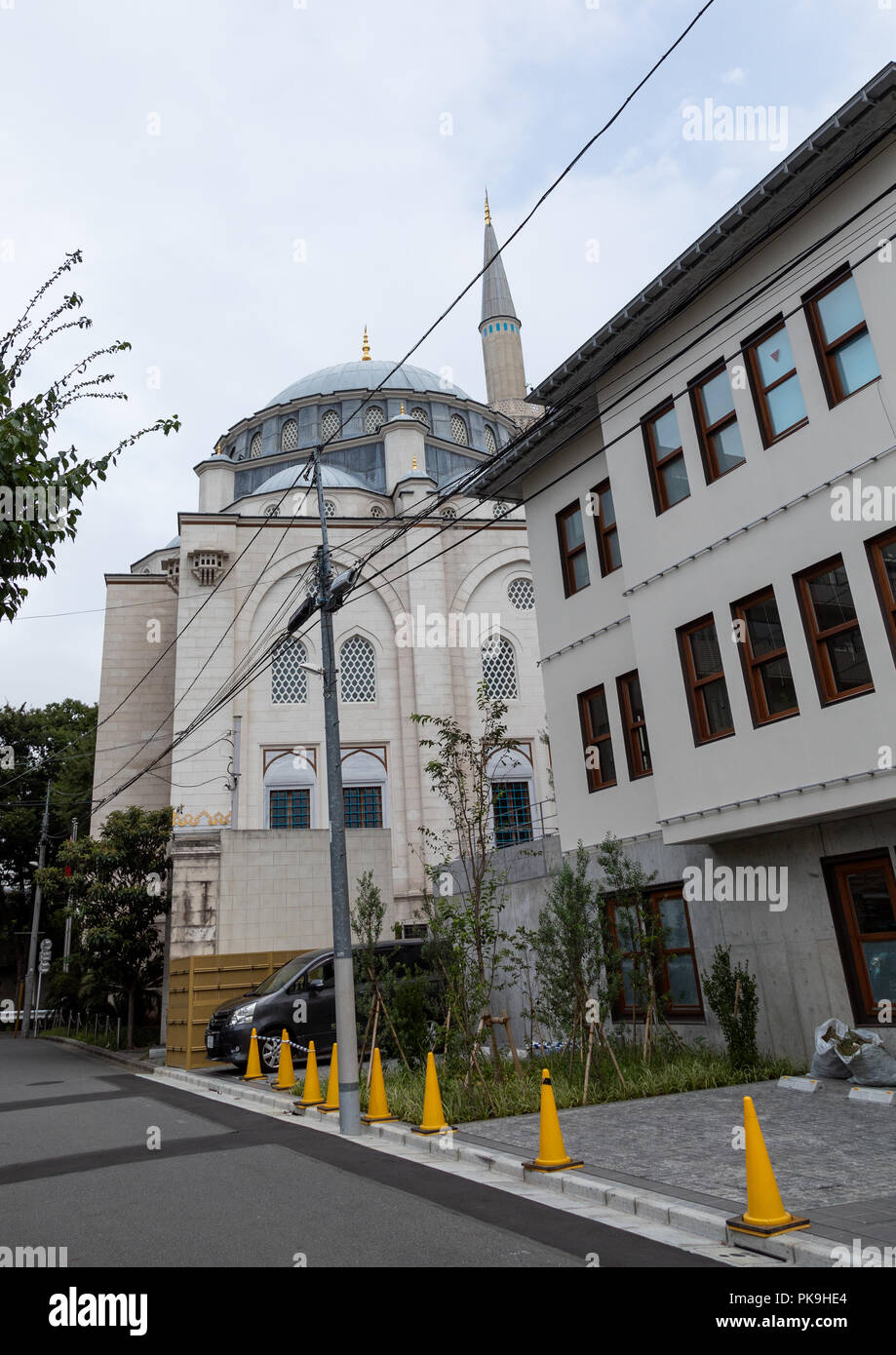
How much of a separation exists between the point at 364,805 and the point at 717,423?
993 inches

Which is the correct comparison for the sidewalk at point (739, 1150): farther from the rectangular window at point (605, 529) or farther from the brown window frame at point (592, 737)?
the rectangular window at point (605, 529)

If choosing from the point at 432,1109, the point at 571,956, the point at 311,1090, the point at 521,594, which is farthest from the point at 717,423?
the point at 521,594

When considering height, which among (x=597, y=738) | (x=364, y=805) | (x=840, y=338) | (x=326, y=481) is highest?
(x=326, y=481)

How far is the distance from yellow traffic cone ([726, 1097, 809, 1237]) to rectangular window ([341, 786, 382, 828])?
30020mm

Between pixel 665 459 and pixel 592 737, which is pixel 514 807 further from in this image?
pixel 665 459

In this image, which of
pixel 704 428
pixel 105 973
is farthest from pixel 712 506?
pixel 105 973

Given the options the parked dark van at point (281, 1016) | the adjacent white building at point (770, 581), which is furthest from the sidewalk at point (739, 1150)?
the parked dark van at point (281, 1016)

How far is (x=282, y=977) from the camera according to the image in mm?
17438

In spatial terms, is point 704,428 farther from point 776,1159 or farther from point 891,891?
point 776,1159

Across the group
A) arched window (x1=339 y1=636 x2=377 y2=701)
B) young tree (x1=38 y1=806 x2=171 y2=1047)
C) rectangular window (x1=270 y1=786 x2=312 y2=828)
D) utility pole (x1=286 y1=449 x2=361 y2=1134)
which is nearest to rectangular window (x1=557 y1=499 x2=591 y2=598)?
utility pole (x1=286 y1=449 x2=361 y2=1134)

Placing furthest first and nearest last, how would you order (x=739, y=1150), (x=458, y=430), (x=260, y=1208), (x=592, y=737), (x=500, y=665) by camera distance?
(x=458, y=430) → (x=500, y=665) → (x=592, y=737) → (x=739, y=1150) → (x=260, y=1208)

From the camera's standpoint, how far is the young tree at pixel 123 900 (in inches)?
Answer: 920

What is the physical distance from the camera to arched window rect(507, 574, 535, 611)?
3962cm

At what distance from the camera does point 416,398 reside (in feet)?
165
